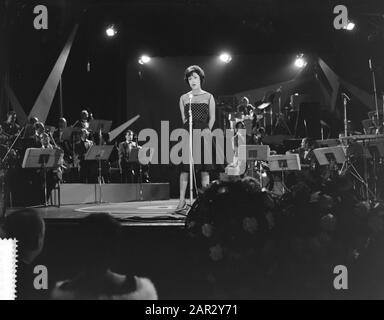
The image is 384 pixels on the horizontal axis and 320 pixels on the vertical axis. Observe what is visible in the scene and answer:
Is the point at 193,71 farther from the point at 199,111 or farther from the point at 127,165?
the point at 127,165

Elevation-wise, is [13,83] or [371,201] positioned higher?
[13,83]

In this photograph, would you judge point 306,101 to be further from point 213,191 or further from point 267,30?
point 213,191

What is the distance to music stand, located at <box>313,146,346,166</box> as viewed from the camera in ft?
12.2

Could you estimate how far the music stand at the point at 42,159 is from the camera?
14.1ft

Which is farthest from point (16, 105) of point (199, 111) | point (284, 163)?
point (284, 163)

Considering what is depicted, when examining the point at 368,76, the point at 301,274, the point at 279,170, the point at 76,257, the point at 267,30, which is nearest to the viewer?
the point at 301,274

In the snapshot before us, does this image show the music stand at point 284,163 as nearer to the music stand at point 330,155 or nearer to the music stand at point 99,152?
the music stand at point 330,155

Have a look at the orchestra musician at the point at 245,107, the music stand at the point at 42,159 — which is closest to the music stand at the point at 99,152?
the music stand at the point at 42,159

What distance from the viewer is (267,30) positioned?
10.00ft

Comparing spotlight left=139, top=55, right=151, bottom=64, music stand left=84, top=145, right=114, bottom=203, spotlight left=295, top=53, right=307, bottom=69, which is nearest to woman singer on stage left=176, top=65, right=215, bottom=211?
spotlight left=139, top=55, right=151, bottom=64

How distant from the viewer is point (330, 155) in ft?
12.6
